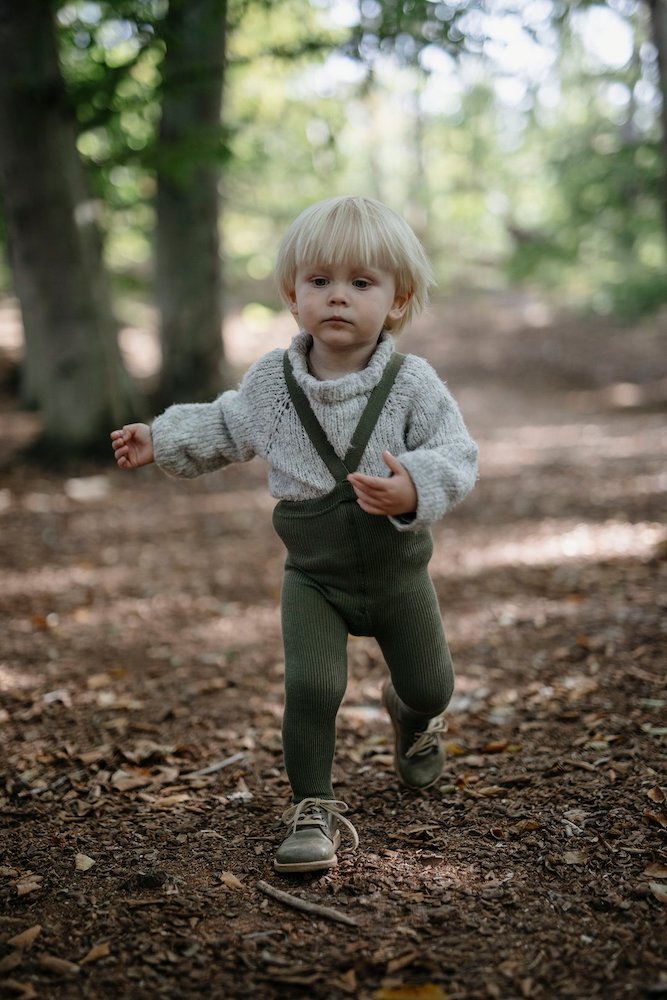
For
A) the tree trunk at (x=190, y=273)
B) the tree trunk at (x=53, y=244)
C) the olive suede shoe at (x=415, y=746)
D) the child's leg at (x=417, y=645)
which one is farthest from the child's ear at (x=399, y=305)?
the tree trunk at (x=190, y=273)

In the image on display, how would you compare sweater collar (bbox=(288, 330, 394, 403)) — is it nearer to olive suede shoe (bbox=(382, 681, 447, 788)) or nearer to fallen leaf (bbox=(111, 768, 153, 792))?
olive suede shoe (bbox=(382, 681, 447, 788))

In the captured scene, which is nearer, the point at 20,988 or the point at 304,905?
the point at 20,988

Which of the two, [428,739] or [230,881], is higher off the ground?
[428,739]

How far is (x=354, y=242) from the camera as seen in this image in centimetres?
252

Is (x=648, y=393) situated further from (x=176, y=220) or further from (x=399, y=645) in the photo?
(x=399, y=645)

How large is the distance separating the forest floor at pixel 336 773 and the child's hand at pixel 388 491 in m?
1.06

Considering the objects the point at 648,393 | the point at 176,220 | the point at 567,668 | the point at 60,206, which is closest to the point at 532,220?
the point at 648,393

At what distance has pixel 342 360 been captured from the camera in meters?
2.70

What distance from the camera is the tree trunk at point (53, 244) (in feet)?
22.6

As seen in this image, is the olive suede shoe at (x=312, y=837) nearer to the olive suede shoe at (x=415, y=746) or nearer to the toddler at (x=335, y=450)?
the toddler at (x=335, y=450)

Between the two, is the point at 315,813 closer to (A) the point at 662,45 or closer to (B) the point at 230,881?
(B) the point at 230,881

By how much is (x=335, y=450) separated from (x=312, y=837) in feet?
3.69

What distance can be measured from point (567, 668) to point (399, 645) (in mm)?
1706

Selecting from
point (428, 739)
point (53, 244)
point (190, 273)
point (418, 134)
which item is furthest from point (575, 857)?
point (418, 134)
